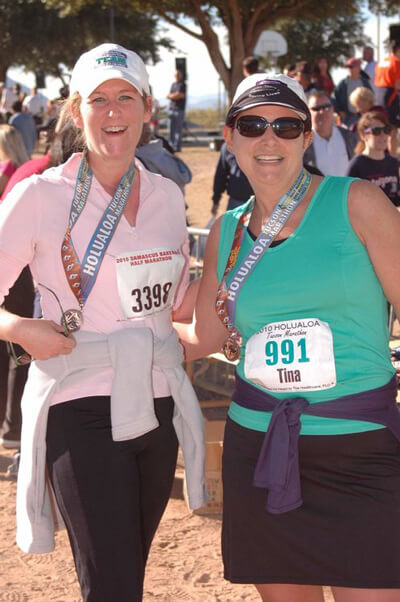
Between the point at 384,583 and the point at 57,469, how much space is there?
3.34 feet

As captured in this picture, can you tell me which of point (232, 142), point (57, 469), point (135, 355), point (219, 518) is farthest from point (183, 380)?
point (219, 518)

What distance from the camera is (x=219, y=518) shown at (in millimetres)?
5051

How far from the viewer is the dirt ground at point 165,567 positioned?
416 cm

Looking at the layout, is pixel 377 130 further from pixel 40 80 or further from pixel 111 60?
pixel 40 80

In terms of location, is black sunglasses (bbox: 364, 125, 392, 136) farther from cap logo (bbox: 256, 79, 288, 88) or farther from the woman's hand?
the woman's hand

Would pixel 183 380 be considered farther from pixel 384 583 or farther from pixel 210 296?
pixel 384 583

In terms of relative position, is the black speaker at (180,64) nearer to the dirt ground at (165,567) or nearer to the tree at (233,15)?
the tree at (233,15)

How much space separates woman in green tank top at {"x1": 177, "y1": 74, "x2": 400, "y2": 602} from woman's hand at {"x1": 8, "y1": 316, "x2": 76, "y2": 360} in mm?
496

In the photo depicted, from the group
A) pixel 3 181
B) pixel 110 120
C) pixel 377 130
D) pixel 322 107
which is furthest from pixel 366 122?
pixel 110 120

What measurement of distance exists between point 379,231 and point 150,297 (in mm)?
744

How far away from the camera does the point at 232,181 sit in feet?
26.7

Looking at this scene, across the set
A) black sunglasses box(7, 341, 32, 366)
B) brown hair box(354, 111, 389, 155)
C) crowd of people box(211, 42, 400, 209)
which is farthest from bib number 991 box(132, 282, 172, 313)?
brown hair box(354, 111, 389, 155)

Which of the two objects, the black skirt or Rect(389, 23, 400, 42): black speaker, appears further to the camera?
Rect(389, 23, 400, 42): black speaker

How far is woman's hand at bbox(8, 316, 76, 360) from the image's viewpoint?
2.67 metres
